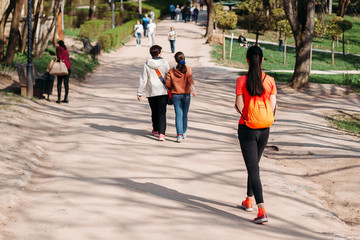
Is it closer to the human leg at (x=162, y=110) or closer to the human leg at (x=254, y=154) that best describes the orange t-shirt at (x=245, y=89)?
the human leg at (x=254, y=154)

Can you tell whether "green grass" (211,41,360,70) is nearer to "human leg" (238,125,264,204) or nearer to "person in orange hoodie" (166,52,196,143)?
"person in orange hoodie" (166,52,196,143)

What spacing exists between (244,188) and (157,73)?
131 inches

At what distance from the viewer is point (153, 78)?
10.3 m

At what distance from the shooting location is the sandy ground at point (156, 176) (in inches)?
234

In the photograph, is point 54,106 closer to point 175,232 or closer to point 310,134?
point 310,134

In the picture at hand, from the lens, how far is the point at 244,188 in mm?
7770

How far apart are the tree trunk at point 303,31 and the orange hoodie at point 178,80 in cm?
1173

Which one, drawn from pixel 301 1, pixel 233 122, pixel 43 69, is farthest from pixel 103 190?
pixel 301 1

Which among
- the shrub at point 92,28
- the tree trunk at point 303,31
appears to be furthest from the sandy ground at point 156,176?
the shrub at point 92,28

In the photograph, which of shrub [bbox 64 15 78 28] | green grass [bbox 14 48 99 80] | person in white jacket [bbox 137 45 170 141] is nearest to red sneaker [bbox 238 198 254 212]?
person in white jacket [bbox 137 45 170 141]

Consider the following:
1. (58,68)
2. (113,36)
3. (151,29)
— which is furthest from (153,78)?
(151,29)

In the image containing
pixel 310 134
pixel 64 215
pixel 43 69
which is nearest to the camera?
pixel 64 215

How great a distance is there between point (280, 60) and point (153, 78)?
85.8 ft

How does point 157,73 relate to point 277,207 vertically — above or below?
above
